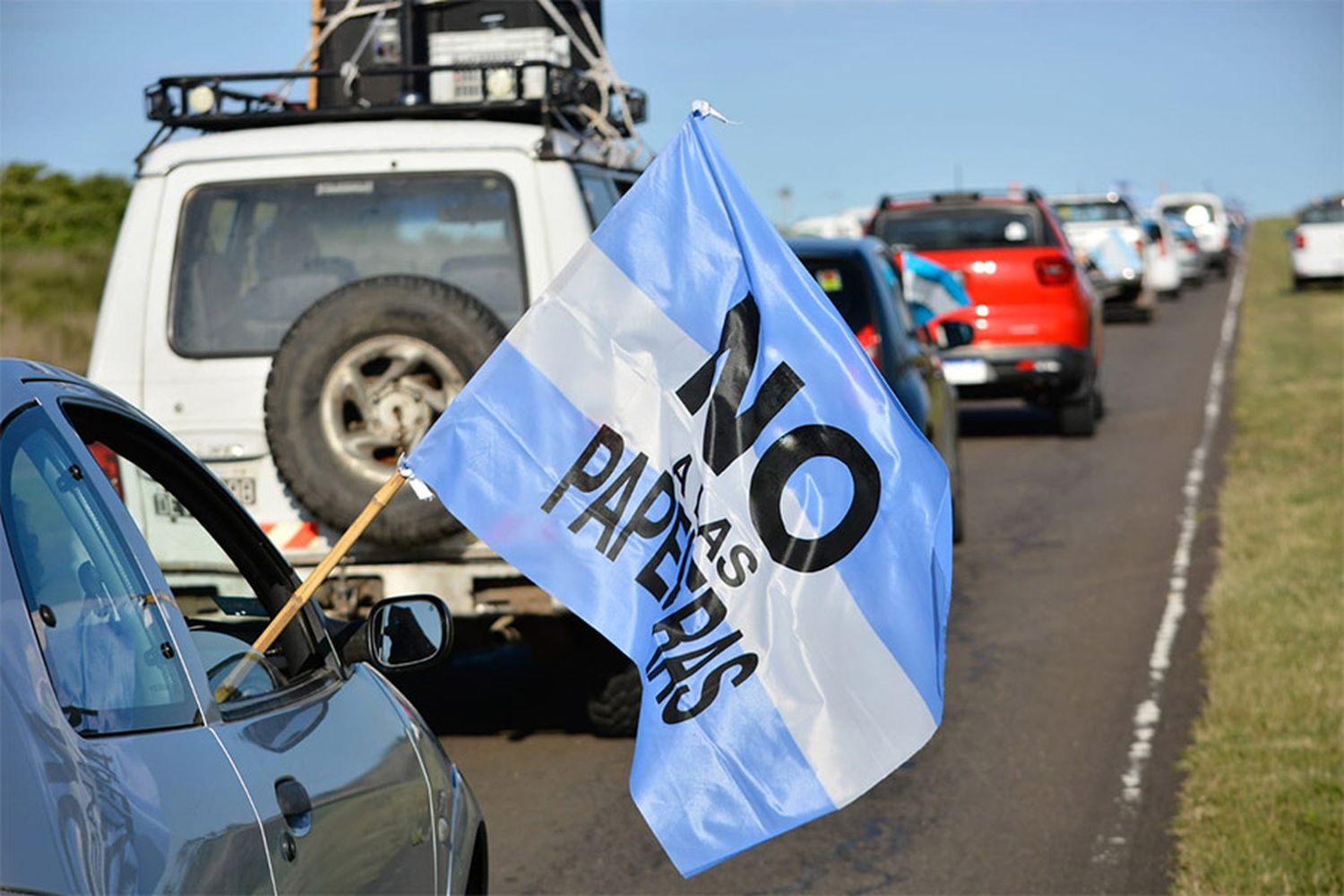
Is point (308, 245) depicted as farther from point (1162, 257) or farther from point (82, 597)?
point (1162, 257)

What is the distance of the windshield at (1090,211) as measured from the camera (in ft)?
108

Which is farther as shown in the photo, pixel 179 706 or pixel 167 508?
pixel 167 508

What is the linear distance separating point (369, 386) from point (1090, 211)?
91.6 ft

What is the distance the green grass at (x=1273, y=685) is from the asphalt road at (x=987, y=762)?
153mm

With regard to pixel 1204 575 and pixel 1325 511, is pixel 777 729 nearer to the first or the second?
pixel 1204 575

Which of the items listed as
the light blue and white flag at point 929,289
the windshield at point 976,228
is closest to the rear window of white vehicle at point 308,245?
the light blue and white flag at point 929,289

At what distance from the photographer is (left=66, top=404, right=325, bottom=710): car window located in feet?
10.4

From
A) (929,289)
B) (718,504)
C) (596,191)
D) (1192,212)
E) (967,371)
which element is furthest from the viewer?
(1192,212)

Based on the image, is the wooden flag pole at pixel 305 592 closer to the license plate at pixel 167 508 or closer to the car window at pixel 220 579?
the car window at pixel 220 579

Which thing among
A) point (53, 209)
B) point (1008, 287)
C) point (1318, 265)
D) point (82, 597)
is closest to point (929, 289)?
point (1008, 287)

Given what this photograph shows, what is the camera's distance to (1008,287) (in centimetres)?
1705

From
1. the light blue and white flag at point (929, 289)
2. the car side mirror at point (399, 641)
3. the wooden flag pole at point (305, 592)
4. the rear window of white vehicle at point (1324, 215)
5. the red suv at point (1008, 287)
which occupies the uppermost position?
the wooden flag pole at point (305, 592)

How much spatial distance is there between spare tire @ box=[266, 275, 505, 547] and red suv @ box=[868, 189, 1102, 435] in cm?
1071

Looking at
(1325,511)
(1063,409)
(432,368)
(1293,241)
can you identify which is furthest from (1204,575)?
(1293,241)
